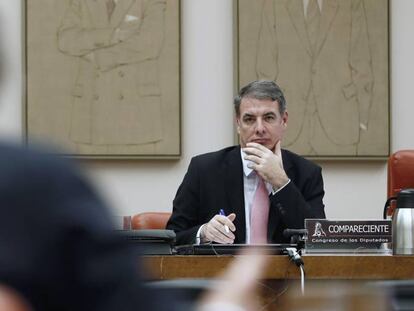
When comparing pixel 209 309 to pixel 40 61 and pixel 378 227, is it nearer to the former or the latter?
pixel 378 227

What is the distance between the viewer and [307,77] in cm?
595

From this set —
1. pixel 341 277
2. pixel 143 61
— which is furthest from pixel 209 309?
pixel 143 61

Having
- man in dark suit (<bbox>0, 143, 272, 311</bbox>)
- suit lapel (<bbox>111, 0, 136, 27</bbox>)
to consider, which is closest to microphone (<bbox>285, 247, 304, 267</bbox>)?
suit lapel (<bbox>111, 0, 136, 27</bbox>)

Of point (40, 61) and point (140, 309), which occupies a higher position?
point (40, 61)

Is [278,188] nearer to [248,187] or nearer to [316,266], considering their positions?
[248,187]

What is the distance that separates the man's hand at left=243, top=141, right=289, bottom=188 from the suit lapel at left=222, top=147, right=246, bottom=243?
13 centimetres

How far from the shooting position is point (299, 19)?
5.95 m

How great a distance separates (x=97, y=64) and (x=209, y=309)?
5162 millimetres

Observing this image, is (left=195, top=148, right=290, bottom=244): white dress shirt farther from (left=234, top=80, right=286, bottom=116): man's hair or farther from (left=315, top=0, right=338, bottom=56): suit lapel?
(left=315, top=0, right=338, bottom=56): suit lapel

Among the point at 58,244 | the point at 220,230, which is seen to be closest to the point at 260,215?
the point at 220,230

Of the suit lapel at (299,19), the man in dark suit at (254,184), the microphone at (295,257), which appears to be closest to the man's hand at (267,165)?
the man in dark suit at (254,184)

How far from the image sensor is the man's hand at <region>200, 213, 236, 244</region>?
13.0ft

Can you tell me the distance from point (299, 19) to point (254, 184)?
1.79 metres

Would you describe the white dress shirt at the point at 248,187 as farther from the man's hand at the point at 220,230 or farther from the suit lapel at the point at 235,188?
the man's hand at the point at 220,230
